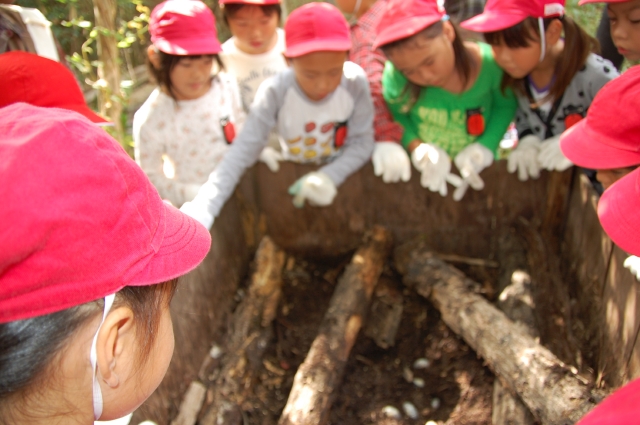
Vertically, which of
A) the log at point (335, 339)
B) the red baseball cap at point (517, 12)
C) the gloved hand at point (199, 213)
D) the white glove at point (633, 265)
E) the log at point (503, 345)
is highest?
the red baseball cap at point (517, 12)

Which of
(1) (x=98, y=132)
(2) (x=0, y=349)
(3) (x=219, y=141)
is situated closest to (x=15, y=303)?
(2) (x=0, y=349)

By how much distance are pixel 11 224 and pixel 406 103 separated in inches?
82.3

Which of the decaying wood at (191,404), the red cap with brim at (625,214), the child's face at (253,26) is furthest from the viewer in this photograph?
the child's face at (253,26)

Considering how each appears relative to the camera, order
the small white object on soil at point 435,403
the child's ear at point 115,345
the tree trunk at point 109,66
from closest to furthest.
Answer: the child's ear at point 115,345, the small white object on soil at point 435,403, the tree trunk at point 109,66

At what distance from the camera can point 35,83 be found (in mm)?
1642

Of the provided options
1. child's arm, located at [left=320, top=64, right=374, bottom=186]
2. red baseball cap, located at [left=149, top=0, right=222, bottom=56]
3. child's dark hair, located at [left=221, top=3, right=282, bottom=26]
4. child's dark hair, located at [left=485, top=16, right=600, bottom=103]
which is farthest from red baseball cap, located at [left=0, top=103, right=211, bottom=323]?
child's dark hair, located at [left=221, top=3, right=282, bottom=26]

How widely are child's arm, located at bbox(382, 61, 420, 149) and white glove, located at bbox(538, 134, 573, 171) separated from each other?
1.99 feet

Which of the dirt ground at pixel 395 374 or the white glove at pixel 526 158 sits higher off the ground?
the white glove at pixel 526 158

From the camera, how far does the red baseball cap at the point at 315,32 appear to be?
2041 millimetres

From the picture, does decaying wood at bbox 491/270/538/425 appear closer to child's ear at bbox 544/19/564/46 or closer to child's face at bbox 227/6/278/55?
child's ear at bbox 544/19/564/46

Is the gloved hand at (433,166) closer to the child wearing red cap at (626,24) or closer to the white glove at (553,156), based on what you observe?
the white glove at (553,156)

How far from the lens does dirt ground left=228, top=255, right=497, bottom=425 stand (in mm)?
1902

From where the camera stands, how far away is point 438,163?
93.1 inches

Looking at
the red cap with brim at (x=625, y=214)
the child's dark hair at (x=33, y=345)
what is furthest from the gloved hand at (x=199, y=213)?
the red cap with brim at (x=625, y=214)
